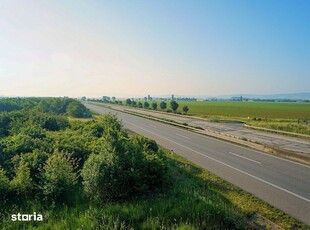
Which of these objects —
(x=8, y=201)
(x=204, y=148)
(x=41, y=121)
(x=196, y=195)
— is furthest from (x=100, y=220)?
(x=41, y=121)

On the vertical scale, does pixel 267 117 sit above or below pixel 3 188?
below

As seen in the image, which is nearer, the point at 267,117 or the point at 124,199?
the point at 124,199

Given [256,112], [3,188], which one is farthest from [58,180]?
[256,112]

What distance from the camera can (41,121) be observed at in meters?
26.7

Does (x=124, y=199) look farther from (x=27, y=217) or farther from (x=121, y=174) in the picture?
(x=27, y=217)

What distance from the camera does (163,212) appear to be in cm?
733

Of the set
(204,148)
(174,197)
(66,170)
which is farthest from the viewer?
(204,148)

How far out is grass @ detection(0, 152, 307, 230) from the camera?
21.7 ft

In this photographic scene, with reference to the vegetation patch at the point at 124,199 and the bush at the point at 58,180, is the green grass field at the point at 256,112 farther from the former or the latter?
the bush at the point at 58,180

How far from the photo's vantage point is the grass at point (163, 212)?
21.7 feet

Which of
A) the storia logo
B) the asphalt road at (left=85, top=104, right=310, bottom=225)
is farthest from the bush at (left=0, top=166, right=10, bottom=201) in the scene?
the asphalt road at (left=85, top=104, right=310, bottom=225)

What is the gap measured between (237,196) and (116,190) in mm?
4687

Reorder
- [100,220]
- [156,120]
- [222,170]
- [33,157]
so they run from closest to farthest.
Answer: [100,220] → [33,157] → [222,170] → [156,120]

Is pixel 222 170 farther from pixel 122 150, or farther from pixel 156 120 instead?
pixel 156 120
